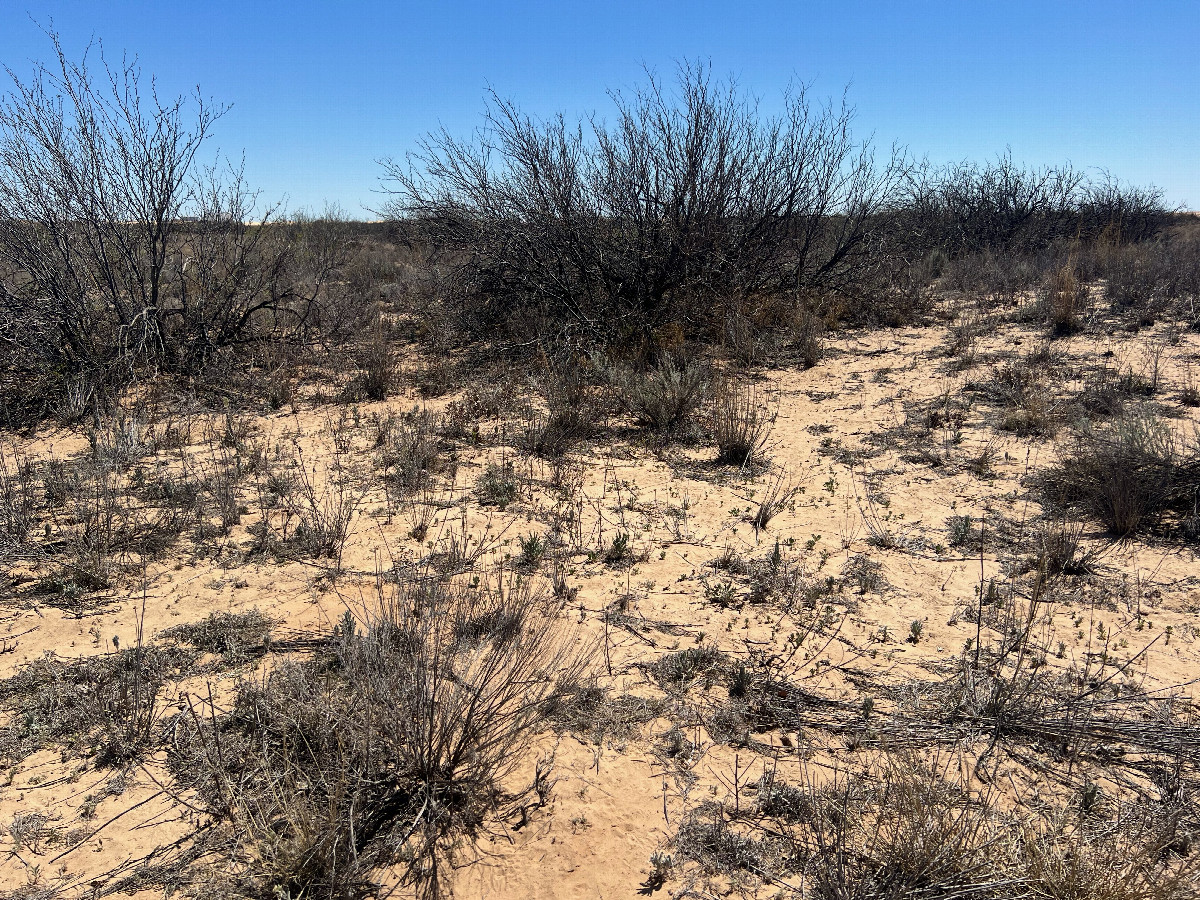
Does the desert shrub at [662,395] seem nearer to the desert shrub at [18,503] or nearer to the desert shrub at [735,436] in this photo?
the desert shrub at [735,436]

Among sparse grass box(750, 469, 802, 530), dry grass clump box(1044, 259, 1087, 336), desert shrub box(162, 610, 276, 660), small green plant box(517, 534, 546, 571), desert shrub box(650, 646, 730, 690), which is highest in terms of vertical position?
dry grass clump box(1044, 259, 1087, 336)

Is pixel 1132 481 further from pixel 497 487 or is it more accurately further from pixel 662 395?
pixel 497 487

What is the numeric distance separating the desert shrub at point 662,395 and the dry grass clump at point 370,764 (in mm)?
3847

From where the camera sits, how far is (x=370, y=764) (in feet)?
7.57

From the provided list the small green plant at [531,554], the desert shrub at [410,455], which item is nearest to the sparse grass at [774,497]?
the small green plant at [531,554]

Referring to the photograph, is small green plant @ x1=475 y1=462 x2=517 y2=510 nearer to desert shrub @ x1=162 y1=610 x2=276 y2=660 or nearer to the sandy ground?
the sandy ground


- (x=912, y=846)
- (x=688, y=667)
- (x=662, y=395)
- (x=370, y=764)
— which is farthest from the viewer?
(x=662, y=395)

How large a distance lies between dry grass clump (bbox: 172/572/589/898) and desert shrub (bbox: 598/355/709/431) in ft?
12.6

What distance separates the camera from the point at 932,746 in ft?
8.66

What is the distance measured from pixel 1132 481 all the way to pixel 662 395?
336 cm

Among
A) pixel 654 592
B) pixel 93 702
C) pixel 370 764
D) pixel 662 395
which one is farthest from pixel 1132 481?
pixel 93 702

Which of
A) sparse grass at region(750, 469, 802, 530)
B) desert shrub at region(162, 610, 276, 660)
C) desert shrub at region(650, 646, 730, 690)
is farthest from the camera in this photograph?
sparse grass at region(750, 469, 802, 530)

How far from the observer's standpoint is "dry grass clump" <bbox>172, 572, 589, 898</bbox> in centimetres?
209

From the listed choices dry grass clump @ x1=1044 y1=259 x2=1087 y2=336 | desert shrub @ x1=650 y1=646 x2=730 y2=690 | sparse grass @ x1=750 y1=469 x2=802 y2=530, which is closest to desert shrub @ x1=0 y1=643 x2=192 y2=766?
desert shrub @ x1=650 y1=646 x2=730 y2=690
